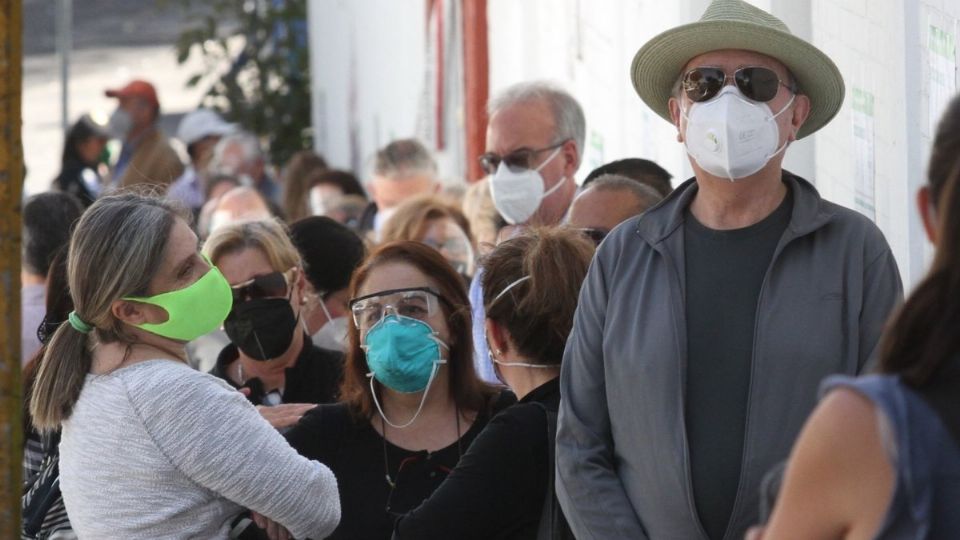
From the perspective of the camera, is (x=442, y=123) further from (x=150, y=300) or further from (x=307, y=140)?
(x=150, y=300)

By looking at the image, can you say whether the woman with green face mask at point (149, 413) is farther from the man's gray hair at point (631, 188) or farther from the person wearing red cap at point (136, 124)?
the person wearing red cap at point (136, 124)

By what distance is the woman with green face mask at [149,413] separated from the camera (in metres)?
3.42

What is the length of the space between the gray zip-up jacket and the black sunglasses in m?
1.72

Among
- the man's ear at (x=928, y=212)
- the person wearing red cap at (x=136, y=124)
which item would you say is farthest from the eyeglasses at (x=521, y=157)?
the person wearing red cap at (x=136, y=124)

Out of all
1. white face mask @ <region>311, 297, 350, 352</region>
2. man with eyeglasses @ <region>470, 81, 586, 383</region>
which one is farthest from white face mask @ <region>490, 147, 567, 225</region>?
white face mask @ <region>311, 297, 350, 352</region>

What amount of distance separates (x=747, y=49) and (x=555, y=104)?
7.25 feet

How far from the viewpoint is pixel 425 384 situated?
405 centimetres

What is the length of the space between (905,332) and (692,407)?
1.25m

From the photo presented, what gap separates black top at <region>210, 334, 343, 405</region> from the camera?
4789 millimetres

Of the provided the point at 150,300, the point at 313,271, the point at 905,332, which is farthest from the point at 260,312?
the point at 905,332

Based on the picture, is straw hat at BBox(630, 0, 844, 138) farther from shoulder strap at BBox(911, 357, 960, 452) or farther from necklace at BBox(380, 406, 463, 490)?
shoulder strap at BBox(911, 357, 960, 452)

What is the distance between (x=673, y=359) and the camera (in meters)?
3.27

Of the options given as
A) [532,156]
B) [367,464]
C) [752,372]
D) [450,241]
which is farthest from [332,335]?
[752,372]

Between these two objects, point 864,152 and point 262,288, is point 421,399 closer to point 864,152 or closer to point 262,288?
point 262,288
